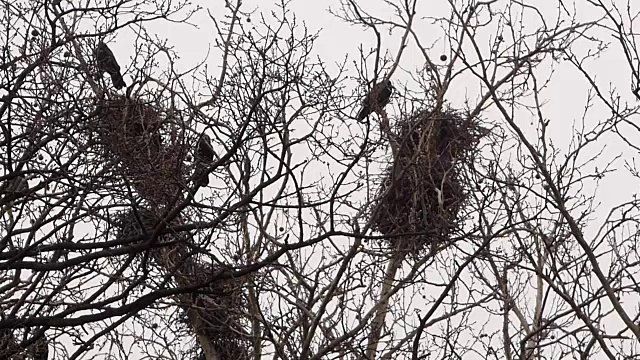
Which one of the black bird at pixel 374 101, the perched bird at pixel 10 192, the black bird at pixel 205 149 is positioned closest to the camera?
the perched bird at pixel 10 192

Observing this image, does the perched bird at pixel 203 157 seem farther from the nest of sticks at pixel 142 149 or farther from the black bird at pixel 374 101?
the black bird at pixel 374 101

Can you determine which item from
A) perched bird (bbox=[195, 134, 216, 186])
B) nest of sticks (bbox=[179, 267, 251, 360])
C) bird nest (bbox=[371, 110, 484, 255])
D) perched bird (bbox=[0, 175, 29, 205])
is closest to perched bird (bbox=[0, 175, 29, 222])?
perched bird (bbox=[0, 175, 29, 205])

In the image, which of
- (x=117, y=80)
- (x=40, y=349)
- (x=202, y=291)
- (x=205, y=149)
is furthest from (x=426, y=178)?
(x=40, y=349)

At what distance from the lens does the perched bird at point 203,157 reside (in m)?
5.54

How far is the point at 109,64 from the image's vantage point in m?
5.97

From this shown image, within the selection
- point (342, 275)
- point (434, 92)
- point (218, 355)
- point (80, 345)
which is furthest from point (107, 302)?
point (434, 92)

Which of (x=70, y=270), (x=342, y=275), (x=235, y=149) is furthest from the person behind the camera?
(x=342, y=275)

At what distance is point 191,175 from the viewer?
566 cm

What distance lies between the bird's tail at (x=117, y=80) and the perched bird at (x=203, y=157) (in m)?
0.61

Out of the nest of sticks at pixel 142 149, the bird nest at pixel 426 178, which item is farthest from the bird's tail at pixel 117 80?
the bird nest at pixel 426 178

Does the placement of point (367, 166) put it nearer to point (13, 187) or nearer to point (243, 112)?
point (243, 112)

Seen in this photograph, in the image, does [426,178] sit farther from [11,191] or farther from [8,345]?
[8,345]

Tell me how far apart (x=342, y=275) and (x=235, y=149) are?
6.69 feet

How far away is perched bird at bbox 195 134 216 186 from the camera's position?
5.54 m
